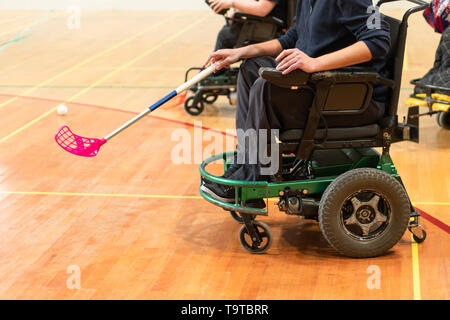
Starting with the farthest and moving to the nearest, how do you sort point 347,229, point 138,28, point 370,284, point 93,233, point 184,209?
point 138,28 < point 184,209 < point 93,233 < point 347,229 < point 370,284

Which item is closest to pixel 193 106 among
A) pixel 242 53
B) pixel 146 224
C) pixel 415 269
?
pixel 146 224

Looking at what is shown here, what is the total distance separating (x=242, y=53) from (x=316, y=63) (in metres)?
0.47

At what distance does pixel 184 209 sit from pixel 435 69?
2.16 meters

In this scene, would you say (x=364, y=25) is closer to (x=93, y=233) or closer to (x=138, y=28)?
(x=93, y=233)

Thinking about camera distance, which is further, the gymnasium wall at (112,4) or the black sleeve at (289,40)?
the gymnasium wall at (112,4)

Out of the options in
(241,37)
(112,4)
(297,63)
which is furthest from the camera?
(112,4)

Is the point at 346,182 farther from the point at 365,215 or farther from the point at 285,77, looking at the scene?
the point at 285,77

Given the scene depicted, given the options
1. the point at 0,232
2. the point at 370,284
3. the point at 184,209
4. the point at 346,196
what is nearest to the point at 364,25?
the point at 346,196

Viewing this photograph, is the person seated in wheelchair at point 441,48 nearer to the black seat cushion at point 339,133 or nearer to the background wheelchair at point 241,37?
the background wheelchair at point 241,37

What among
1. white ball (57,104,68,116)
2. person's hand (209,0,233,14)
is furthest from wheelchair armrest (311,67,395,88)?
white ball (57,104,68,116)

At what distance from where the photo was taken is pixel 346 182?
107 inches

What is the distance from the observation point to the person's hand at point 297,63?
2.64 meters

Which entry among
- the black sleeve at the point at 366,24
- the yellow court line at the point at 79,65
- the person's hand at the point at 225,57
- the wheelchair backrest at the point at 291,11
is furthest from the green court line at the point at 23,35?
the black sleeve at the point at 366,24

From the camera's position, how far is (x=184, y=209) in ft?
11.3
